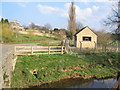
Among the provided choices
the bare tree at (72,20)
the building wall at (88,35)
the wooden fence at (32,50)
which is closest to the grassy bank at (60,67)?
the wooden fence at (32,50)

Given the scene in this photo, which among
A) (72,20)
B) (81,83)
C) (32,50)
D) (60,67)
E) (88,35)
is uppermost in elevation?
(72,20)

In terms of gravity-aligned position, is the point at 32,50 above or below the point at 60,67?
above

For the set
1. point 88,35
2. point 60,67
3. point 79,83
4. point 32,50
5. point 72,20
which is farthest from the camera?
point 72,20

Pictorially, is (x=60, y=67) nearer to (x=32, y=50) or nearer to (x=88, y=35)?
(x=32, y=50)

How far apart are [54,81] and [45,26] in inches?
2589

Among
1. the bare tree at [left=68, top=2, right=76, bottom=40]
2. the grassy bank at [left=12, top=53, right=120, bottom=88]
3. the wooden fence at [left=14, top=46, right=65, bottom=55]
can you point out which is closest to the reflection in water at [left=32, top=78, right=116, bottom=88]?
the grassy bank at [left=12, top=53, right=120, bottom=88]

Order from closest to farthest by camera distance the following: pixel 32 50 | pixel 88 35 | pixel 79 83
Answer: pixel 79 83 < pixel 32 50 < pixel 88 35

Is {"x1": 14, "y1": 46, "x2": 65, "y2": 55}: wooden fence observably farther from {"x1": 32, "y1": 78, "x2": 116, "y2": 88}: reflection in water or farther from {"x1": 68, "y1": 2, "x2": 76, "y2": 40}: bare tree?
{"x1": 68, "y1": 2, "x2": 76, "y2": 40}: bare tree

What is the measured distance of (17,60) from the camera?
1171 centimetres

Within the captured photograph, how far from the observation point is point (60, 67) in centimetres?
1161

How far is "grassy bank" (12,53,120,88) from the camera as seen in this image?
9698 mm

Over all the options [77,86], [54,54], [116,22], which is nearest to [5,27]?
[54,54]

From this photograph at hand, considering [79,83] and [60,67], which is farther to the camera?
[60,67]

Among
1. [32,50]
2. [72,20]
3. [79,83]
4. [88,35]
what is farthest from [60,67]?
[72,20]
